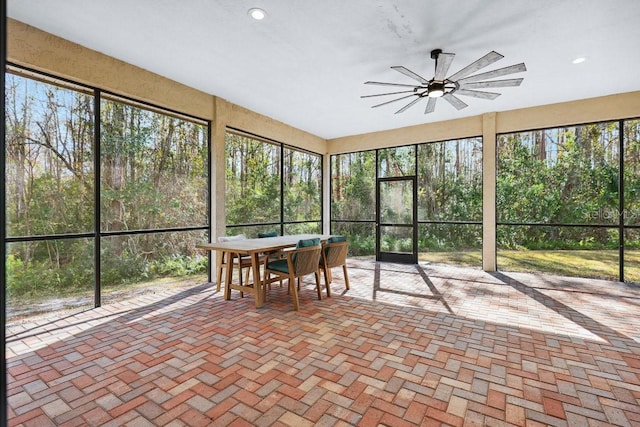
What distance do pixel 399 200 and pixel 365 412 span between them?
575 centimetres

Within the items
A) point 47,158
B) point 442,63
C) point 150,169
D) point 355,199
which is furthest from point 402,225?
point 47,158

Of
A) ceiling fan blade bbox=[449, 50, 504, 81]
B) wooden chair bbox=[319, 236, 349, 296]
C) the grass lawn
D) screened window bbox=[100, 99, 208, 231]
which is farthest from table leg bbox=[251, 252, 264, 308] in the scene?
the grass lawn

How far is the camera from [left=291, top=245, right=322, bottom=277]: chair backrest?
3703 mm

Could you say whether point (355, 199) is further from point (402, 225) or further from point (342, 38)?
point (342, 38)

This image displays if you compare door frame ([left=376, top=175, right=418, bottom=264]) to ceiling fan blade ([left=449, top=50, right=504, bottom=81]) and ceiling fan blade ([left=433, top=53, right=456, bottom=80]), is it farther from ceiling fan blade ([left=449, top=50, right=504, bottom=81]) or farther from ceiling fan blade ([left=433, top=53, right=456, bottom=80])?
ceiling fan blade ([left=449, top=50, right=504, bottom=81])

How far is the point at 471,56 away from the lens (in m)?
3.63

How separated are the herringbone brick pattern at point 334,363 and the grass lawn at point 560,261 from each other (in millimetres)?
1600

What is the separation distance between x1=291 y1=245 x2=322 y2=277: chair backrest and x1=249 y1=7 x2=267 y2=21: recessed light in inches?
99.0

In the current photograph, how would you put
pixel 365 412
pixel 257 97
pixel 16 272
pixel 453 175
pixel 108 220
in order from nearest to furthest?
pixel 365 412
pixel 16 272
pixel 108 220
pixel 257 97
pixel 453 175

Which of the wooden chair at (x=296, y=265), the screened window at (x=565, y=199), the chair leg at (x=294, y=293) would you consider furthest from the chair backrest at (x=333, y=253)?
the screened window at (x=565, y=199)

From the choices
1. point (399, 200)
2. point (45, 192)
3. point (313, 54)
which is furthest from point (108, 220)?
point (399, 200)

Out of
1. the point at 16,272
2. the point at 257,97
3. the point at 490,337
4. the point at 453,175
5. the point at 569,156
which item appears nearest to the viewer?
the point at 490,337

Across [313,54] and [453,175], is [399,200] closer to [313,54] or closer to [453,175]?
[453,175]

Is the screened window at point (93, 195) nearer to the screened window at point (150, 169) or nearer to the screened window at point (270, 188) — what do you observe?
the screened window at point (150, 169)
